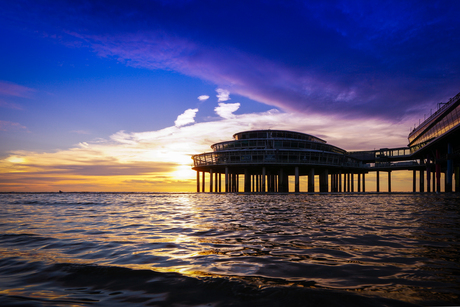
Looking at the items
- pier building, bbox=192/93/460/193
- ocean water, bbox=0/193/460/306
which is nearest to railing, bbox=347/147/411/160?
pier building, bbox=192/93/460/193

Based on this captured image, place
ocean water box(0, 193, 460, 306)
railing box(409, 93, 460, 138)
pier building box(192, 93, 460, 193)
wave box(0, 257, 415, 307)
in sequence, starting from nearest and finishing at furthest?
1. wave box(0, 257, 415, 307)
2. ocean water box(0, 193, 460, 306)
3. railing box(409, 93, 460, 138)
4. pier building box(192, 93, 460, 193)

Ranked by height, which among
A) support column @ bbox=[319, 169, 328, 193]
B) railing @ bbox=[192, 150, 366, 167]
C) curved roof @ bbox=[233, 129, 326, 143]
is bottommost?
support column @ bbox=[319, 169, 328, 193]

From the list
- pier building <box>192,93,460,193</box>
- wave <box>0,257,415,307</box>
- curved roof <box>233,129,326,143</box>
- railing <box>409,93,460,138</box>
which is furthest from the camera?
curved roof <box>233,129,326,143</box>

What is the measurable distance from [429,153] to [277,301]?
236ft

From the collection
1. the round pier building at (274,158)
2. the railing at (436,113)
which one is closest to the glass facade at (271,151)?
the round pier building at (274,158)

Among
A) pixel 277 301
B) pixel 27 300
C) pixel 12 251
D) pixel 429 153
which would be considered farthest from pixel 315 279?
pixel 429 153

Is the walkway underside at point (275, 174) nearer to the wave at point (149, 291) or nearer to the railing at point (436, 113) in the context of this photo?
the railing at point (436, 113)

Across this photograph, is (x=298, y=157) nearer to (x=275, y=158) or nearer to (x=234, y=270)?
(x=275, y=158)

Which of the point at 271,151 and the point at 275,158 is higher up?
the point at 271,151

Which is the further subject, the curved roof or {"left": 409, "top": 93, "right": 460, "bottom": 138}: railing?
the curved roof

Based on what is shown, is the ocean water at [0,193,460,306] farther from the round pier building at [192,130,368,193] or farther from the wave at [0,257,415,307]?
the round pier building at [192,130,368,193]

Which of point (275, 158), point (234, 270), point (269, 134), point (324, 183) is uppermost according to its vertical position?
point (269, 134)

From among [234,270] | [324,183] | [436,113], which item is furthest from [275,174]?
[234,270]

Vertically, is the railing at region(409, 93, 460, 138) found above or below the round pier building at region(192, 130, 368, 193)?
above
